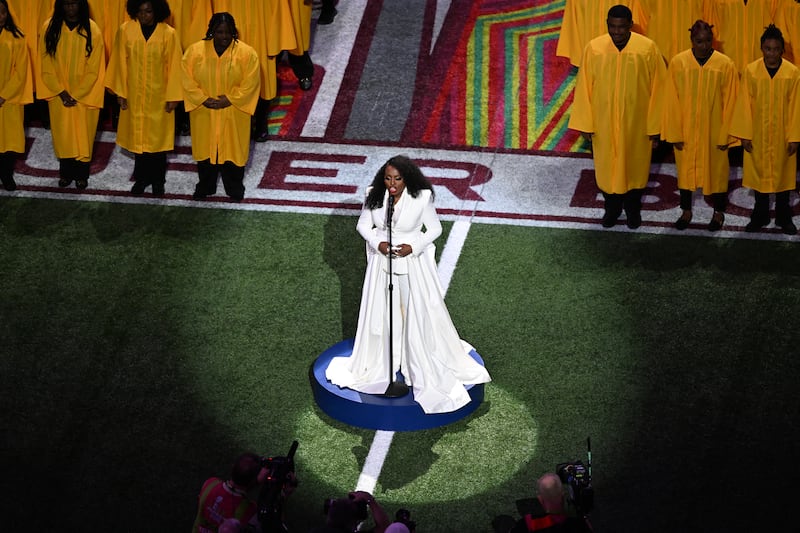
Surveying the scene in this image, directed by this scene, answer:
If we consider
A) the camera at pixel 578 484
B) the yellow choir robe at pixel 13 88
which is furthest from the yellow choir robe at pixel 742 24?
the yellow choir robe at pixel 13 88

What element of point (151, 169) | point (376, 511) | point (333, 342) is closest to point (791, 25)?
point (333, 342)

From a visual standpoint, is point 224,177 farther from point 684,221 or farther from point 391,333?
point 684,221

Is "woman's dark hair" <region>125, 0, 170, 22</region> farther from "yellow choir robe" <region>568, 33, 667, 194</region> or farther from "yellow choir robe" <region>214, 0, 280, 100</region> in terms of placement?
"yellow choir robe" <region>568, 33, 667, 194</region>

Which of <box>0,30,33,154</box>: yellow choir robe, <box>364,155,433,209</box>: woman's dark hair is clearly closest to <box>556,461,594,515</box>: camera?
<box>364,155,433,209</box>: woman's dark hair

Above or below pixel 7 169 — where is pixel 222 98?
above

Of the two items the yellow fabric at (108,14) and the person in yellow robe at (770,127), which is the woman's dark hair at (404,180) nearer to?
the person in yellow robe at (770,127)

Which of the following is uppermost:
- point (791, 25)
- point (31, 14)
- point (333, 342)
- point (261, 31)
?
point (31, 14)

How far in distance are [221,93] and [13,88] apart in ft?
6.63

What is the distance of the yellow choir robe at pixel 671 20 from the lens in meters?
15.9

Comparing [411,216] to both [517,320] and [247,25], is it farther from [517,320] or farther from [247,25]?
[247,25]

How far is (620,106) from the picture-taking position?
14609 mm

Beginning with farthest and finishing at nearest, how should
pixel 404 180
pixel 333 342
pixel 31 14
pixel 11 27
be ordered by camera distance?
1. pixel 31 14
2. pixel 11 27
3. pixel 333 342
4. pixel 404 180

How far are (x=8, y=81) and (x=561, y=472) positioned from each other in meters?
7.49

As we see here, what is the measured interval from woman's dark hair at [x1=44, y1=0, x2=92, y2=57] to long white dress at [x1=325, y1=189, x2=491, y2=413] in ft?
14.6
